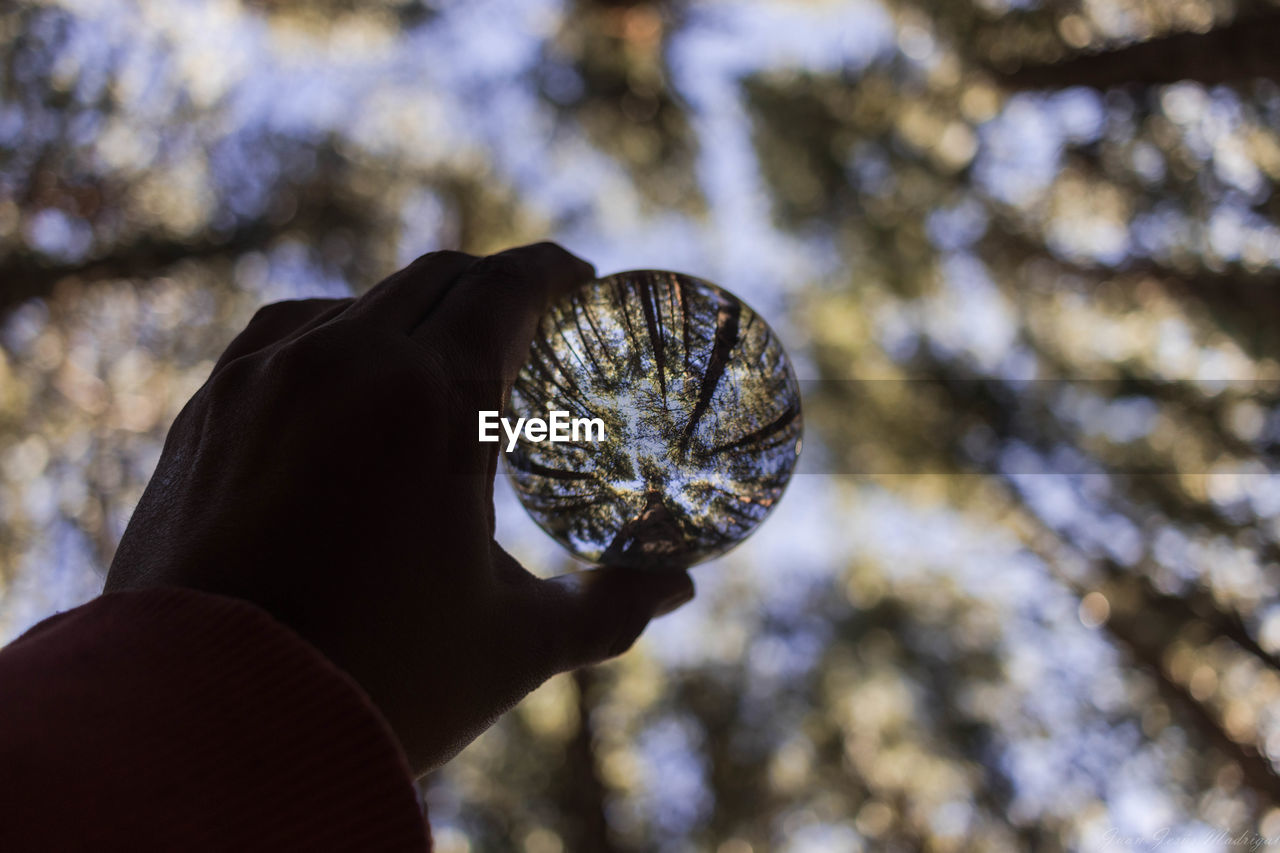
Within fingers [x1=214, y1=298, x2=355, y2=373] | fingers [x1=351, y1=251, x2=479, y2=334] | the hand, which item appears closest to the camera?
the hand

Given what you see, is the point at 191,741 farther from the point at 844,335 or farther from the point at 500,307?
the point at 844,335

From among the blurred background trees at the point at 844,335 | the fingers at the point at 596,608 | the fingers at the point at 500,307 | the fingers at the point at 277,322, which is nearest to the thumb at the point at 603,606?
the fingers at the point at 596,608

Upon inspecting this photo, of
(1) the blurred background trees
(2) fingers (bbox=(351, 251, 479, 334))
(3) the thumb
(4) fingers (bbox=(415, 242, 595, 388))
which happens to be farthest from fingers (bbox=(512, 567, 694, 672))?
(1) the blurred background trees

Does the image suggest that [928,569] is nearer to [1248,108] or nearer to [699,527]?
[1248,108]

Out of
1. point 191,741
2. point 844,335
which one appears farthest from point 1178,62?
point 191,741

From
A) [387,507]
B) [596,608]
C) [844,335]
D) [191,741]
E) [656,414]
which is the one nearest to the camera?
[191,741]

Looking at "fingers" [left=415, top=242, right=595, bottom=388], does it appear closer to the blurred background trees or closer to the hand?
the hand
